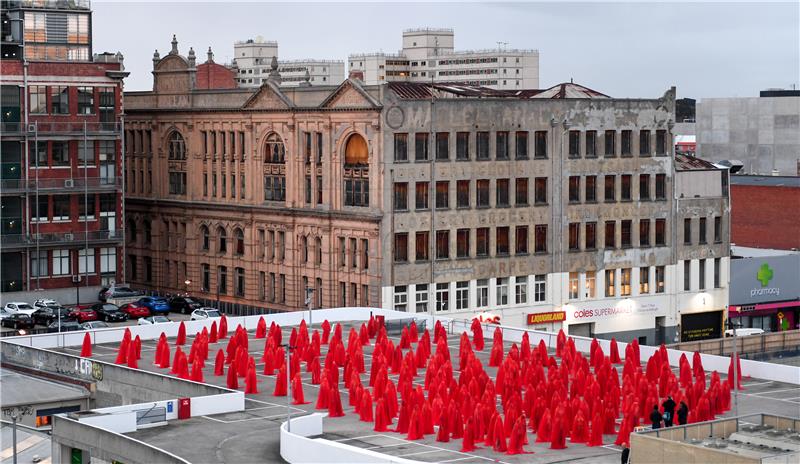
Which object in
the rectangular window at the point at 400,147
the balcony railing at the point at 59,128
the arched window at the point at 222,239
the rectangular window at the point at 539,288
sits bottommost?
the rectangular window at the point at 539,288

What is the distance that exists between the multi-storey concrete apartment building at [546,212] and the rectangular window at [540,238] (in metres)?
0.09

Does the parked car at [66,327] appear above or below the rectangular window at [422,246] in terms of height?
below

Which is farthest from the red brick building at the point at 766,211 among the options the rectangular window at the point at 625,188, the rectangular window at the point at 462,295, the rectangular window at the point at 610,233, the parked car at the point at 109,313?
the parked car at the point at 109,313

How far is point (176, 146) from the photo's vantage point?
383ft

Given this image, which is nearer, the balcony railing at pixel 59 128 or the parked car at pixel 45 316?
the parked car at pixel 45 316

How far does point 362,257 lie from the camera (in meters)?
98.1

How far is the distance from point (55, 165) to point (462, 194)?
25.9m

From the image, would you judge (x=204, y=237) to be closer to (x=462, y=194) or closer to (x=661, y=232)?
(x=462, y=194)

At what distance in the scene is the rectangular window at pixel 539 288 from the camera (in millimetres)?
102875

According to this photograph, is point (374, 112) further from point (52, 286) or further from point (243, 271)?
point (52, 286)

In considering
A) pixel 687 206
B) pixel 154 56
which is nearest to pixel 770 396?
pixel 687 206

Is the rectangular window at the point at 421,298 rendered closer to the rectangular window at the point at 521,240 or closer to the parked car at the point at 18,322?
the rectangular window at the point at 521,240

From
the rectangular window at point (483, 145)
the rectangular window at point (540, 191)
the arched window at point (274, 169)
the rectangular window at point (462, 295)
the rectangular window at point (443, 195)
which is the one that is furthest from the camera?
the arched window at point (274, 169)

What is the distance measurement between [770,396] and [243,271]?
53.7m
